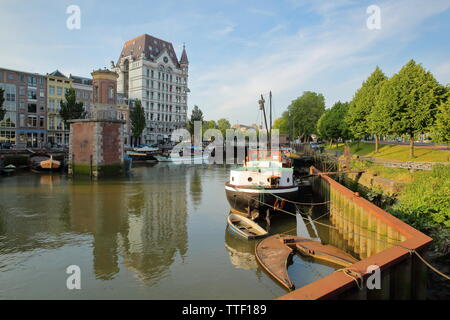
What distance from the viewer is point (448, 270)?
1137cm

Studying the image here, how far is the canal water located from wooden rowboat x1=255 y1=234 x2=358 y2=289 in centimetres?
35

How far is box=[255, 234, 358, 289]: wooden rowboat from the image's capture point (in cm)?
1176

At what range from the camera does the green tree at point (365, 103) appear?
50.0 meters

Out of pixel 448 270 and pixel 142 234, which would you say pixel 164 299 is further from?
pixel 448 270

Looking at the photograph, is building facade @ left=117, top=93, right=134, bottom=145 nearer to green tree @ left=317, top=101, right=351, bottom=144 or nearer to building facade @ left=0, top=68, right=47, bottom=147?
building facade @ left=0, top=68, right=47, bottom=147

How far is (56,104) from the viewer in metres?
76.1

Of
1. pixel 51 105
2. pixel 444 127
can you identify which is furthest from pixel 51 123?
pixel 444 127

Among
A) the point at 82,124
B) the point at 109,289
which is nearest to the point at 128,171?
the point at 82,124

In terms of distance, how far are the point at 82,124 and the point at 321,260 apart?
131ft

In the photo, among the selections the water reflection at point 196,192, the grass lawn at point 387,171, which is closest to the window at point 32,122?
the water reflection at point 196,192

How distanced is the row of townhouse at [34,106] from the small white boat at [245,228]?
215 feet

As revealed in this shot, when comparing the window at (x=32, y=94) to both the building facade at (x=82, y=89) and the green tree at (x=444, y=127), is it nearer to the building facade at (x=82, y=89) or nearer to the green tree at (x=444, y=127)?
the building facade at (x=82, y=89)

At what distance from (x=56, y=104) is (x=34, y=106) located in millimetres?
5127

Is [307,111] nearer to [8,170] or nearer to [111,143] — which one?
[111,143]
